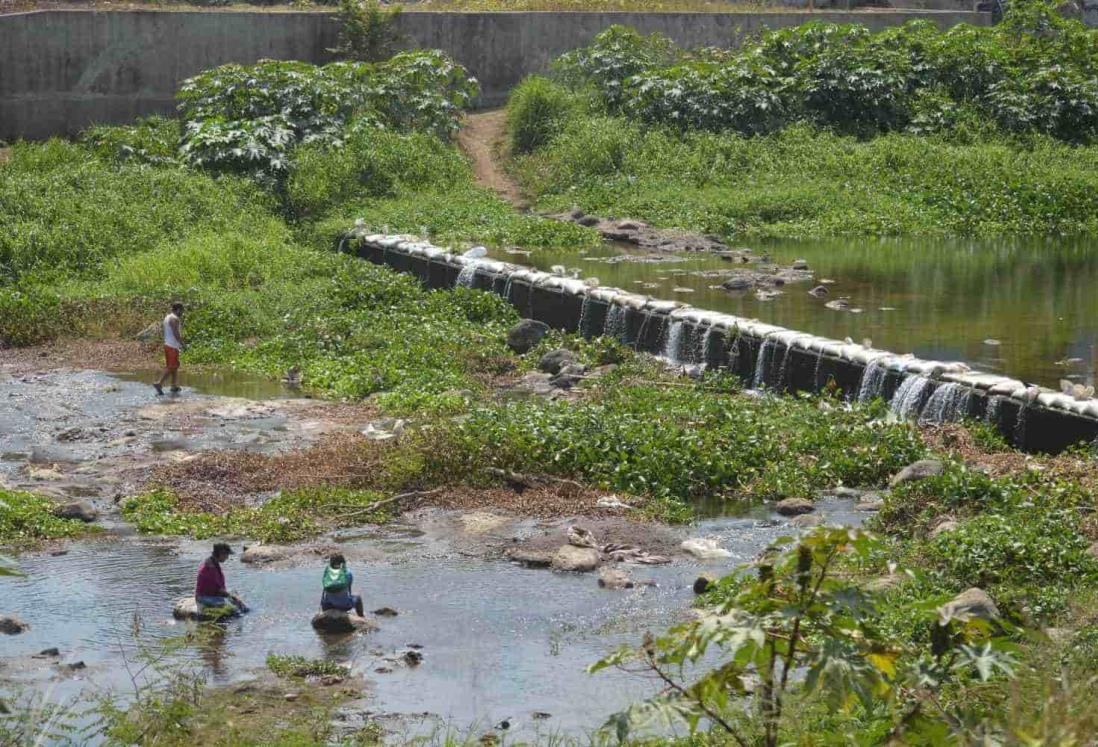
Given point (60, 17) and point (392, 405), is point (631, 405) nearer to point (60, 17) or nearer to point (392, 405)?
point (392, 405)

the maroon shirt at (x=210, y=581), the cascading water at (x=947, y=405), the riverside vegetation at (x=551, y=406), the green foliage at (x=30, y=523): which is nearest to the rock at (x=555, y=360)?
the riverside vegetation at (x=551, y=406)

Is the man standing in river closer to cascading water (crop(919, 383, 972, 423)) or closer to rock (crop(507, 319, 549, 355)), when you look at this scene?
rock (crop(507, 319, 549, 355))

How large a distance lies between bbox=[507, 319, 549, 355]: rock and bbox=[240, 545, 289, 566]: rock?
7.09 metres

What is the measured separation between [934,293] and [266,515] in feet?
37.9

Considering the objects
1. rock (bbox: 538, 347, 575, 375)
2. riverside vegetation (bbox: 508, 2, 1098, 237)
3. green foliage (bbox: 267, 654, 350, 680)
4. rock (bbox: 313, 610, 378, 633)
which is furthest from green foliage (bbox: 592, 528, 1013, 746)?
riverside vegetation (bbox: 508, 2, 1098, 237)

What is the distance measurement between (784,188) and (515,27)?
7.86 m

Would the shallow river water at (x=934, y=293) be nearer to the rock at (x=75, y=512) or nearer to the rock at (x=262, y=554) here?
the rock at (x=262, y=554)

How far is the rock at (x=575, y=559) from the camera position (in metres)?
9.94

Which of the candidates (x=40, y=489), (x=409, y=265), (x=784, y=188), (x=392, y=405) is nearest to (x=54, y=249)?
(x=409, y=265)

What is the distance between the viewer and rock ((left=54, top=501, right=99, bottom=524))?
1100 cm

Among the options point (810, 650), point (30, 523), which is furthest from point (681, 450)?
point (810, 650)

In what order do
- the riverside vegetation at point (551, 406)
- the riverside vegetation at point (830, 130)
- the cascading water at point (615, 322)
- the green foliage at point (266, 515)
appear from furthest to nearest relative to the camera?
1. the riverside vegetation at point (830, 130)
2. the cascading water at point (615, 322)
3. the green foliage at point (266, 515)
4. the riverside vegetation at point (551, 406)

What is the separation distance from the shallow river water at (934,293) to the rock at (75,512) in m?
8.85

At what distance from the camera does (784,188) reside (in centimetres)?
2606
